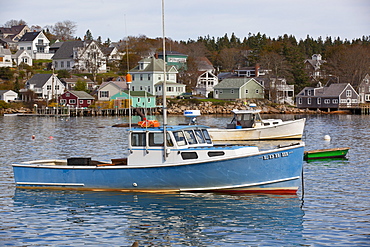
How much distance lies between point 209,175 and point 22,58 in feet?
432

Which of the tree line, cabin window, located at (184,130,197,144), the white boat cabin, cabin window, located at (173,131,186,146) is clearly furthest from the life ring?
the tree line

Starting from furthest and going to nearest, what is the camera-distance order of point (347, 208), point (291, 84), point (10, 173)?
point (291, 84) → point (10, 173) → point (347, 208)

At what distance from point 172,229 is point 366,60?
A: 118607 millimetres

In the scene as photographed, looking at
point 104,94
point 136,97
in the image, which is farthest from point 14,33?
point 136,97

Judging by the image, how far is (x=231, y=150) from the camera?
21.2m

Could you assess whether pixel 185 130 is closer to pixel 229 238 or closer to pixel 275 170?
pixel 275 170

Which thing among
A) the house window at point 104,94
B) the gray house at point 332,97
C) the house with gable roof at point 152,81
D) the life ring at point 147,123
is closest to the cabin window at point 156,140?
the life ring at point 147,123

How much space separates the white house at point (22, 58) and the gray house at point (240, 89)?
57.1m

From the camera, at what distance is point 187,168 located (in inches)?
838

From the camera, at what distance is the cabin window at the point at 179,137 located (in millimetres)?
22141

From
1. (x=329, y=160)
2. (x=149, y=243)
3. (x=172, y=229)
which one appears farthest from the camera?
(x=329, y=160)

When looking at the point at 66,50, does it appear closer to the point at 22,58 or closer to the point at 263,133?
the point at 22,58

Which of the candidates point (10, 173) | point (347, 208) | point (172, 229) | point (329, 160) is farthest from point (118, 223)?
point (329, 160)

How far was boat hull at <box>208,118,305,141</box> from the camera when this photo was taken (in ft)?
152
